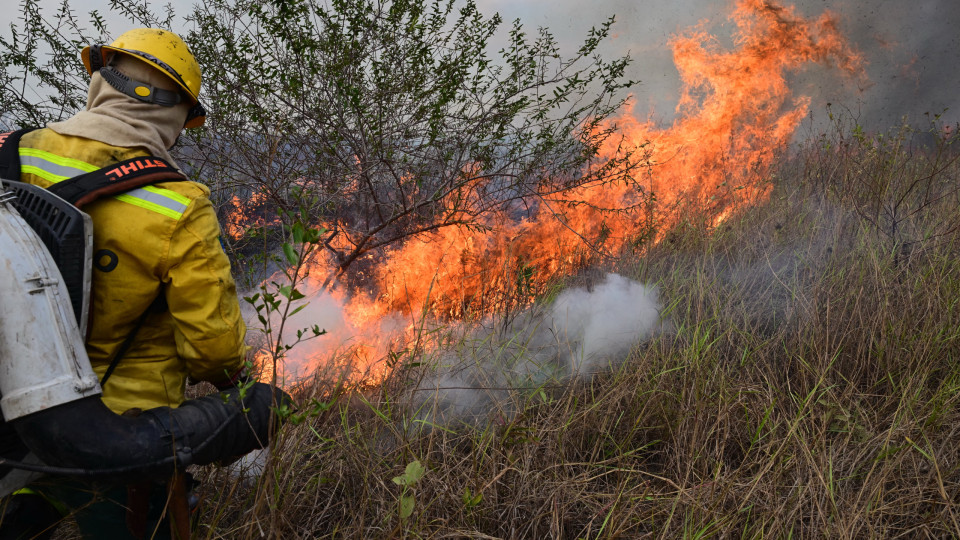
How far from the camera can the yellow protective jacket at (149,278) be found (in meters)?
1.43

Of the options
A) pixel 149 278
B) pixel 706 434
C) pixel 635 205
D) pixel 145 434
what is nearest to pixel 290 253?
pixel 149 278

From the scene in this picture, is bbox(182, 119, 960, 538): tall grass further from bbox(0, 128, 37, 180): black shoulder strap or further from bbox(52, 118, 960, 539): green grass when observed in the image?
bbox(0, 128, 37, 180): black shoulder strap

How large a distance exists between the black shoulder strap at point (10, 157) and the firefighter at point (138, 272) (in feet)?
0.06

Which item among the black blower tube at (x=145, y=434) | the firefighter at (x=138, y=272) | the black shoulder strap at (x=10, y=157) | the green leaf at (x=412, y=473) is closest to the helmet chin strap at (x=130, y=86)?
the firefighter at (x=138, y=272)

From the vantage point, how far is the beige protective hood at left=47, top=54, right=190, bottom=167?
155 cm

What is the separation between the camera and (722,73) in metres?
5.87

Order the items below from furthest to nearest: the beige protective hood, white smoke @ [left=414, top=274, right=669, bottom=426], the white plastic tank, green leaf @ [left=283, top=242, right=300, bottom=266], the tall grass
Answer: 1. white smoke @ [left=414, top=274, right=669, bottom=426]
2. the tall grass
3. the beige protective hood
4. green leaf @ [left=283, top=242, right=300, bottom=266]
5. the white plastic tank

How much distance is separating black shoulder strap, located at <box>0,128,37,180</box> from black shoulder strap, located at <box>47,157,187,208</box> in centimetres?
14

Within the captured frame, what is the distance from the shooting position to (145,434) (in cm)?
130

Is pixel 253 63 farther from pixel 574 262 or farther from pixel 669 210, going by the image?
pixel 669 210

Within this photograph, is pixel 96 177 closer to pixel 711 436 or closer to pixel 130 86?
pixel 130 86

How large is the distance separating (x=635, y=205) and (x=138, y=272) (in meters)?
4.09

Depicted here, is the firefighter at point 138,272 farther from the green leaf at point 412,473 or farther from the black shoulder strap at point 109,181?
the green leaf at point 412,473

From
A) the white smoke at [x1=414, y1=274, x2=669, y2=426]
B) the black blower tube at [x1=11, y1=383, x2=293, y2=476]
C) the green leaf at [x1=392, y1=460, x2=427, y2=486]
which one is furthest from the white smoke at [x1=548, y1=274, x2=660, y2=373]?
the black blower tube at [x1=11, y1=383, x2=293, y2=476]
